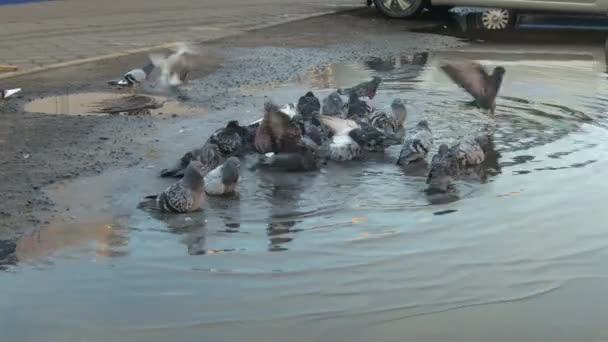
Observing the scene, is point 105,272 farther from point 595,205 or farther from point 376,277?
point 595,205

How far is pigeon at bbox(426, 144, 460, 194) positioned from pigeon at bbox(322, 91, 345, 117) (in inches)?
62.5

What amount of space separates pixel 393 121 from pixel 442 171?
1.48 metres

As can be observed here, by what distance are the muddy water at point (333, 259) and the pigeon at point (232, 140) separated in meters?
0.18

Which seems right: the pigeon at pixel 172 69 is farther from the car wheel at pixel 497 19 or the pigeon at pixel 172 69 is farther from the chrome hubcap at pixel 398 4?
the car wheel at pixel 497 19

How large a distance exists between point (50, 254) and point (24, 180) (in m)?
1.42

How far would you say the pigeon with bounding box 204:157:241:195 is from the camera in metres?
5.65

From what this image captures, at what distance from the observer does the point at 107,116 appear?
316 inches

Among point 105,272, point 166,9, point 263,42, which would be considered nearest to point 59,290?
point 105,272

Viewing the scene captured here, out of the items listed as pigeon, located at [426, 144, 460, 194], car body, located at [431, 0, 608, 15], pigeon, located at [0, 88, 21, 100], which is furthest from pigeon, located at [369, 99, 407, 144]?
car body, located at [431, 0, 608, 15]

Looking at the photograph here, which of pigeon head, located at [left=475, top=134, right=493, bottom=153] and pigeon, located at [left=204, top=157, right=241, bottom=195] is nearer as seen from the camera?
pigeon, located at [left=204, top=157, right=241, bottom=195]

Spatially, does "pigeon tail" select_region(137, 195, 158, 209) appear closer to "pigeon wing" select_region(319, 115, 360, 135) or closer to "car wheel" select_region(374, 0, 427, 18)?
"pigeon wing" select_region(319, 115, 360, 135)

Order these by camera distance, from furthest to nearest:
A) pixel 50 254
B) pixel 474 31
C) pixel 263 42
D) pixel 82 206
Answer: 1. pixel 474 31
2. pixel 263 42
3. pixel 82 206
4. pixel 50 254

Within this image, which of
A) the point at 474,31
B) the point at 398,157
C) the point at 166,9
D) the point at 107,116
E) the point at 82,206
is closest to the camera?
the point at 82,206

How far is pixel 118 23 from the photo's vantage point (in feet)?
49.0
